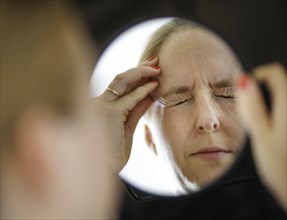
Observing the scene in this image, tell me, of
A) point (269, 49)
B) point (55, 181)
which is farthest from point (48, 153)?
point (269, 49)

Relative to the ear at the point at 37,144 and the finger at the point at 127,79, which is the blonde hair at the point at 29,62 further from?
the finger at the point at 127,79

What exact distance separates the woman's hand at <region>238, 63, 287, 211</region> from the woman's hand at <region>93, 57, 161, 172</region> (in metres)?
0.15

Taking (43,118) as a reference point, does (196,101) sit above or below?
below

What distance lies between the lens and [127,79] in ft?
2.43

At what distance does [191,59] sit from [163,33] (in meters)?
0.06

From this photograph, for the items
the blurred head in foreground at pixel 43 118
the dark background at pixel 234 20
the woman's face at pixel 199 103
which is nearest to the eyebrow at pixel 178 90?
the woman's face at pixel 199 103

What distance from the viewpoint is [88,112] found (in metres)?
0.52

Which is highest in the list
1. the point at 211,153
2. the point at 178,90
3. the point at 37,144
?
the point at 37,144

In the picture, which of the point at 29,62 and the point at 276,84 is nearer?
the point at 29,62

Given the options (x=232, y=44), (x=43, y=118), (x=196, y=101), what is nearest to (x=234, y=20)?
(x=232, y=44)

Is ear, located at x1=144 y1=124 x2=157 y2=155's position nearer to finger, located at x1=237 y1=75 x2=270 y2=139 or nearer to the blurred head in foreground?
finger, located at x1=237 y1=75 x2=270 y2=139

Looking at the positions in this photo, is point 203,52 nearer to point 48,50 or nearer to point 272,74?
point 272,74

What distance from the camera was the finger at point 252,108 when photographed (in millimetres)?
706

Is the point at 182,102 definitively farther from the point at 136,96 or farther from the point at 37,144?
the point at 37,144
